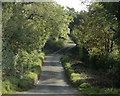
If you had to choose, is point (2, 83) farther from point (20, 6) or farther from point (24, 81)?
point (20, 6)

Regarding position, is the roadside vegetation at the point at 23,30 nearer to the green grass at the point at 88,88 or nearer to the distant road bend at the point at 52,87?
the distant road bend at the point at 52,87

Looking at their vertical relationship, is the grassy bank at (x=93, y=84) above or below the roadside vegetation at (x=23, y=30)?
below

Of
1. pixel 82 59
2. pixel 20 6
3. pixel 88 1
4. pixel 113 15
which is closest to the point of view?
pixel 113 15

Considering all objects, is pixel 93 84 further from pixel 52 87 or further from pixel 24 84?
pixel 24 84

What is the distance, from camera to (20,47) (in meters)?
23.1

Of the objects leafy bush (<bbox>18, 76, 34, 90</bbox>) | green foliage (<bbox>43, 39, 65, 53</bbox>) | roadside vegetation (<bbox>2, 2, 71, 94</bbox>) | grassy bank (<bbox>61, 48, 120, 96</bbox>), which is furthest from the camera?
green foliage (<bbox>43, 39, 65, 53</bbox>)

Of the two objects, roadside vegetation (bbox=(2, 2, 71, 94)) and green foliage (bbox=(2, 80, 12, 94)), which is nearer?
green foliage (bbox=(2, 80, 12, 94))

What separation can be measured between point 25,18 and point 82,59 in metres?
27.5

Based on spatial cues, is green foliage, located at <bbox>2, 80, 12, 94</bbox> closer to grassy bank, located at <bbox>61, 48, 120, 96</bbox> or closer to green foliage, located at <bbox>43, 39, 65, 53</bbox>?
grassy bank, located at <bbox>61, 48, 120, 96</bbox>

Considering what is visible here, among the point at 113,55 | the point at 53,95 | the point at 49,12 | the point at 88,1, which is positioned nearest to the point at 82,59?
the point at 113,55

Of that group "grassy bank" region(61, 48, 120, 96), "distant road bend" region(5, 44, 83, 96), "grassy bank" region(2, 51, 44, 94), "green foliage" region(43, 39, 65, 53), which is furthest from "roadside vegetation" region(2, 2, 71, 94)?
"green foliage" region(43, 39, 65, 53)

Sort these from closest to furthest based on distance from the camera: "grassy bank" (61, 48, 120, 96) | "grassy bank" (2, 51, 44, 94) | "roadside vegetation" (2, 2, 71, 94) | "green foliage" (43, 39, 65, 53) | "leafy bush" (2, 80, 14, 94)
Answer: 1. "grassy bank" (61, 48, 120, 96)
2. "leafy bush" (2, 80, 14, 94)
3. "grassy bank" (2, 51, 44, 94)
4. "roadside vegetation" (2, 2, 71, 94)
5. "green foliage" (43, 39, 65, 53)

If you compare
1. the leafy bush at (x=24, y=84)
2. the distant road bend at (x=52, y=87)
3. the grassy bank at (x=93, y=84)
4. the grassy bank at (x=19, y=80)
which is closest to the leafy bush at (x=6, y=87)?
the grassy bank at (x=19, y=80)

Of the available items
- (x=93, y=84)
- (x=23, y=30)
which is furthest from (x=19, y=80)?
(x=93, y=84)
